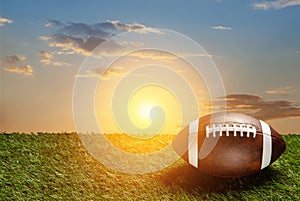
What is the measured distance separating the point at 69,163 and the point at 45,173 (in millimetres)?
254

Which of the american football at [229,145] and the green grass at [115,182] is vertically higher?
the american football at [229,145]

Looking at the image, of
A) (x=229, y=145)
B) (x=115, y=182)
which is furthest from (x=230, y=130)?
(x=115, y=182)

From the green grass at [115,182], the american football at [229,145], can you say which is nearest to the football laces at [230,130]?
the american football at [229,145]

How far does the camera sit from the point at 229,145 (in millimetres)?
3459

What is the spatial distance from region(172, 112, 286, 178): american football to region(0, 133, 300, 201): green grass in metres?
0.16

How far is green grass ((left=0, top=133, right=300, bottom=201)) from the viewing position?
11.5 ft

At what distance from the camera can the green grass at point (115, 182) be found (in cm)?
352

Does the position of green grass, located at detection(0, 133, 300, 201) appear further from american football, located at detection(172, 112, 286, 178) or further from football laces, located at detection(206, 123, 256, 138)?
football laces, located at detection(206, 123, 256, 138)

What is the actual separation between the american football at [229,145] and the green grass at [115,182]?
16cm

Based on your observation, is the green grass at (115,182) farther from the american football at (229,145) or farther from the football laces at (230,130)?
the football laces at (230,130)

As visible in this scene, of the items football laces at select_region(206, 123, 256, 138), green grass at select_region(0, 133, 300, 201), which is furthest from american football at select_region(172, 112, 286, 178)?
green grass at select_region(0, 133, 300, 201)

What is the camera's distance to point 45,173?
12.5 feet

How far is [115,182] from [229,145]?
1004 mm

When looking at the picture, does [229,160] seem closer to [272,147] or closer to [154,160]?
[272,147]
